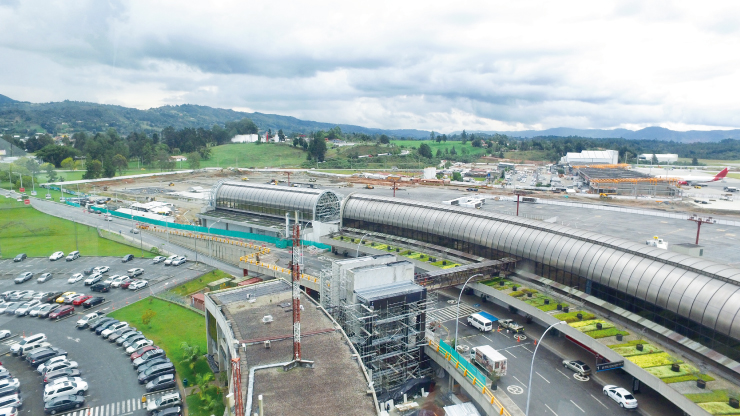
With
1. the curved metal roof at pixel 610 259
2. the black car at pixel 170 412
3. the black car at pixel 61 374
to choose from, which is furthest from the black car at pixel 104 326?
the curved metal roof at pixel 610 259

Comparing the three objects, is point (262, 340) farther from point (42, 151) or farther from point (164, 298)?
point (42, 151)

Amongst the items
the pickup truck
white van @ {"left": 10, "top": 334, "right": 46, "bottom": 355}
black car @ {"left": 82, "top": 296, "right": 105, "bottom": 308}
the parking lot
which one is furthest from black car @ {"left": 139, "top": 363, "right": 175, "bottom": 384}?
the pickup truck

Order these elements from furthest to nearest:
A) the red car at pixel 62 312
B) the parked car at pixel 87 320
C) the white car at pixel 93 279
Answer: the white car at pixel 93 279 → the red car at pixel 62 312 → the parked car at pixel 87 320

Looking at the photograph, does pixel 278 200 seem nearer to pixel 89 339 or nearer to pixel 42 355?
pixel 89 339

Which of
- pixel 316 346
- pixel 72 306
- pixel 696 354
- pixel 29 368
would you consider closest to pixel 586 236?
pixel 696 354

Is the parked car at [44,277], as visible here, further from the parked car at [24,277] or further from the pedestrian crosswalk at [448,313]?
the pedestrian crosswalk at [448,313]

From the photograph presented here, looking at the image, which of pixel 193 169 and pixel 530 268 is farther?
pixel 193 169
